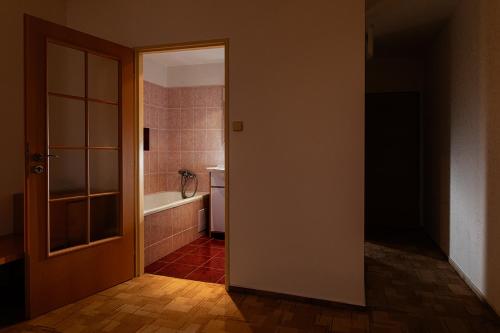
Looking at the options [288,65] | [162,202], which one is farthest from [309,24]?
[162,202]

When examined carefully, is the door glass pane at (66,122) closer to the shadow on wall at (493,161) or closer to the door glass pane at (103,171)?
the door glass pane at (103,171)

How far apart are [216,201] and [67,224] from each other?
211 centimetres

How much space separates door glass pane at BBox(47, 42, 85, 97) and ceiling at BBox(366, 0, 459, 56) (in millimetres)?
2469

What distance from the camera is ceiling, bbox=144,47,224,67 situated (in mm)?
4660

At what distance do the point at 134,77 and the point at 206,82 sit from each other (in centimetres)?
217

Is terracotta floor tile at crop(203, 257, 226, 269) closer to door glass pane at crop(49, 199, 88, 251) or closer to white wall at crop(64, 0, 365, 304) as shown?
white wall at crop(64, 0, 365, 304)

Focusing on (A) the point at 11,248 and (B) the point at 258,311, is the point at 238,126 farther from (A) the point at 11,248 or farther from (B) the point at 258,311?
(A) the point at 11,248

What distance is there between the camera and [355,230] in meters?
2.49

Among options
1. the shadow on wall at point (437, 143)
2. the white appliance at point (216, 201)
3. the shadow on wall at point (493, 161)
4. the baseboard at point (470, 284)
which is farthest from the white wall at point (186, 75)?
the baseboard at point (470, 284)

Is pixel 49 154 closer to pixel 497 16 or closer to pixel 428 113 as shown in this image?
pixel 497 16

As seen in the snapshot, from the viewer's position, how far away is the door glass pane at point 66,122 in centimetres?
251

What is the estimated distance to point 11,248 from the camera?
241 cm

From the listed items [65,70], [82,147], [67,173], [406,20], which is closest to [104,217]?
[67,173]

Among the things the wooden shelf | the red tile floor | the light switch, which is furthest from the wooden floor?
the light switch
